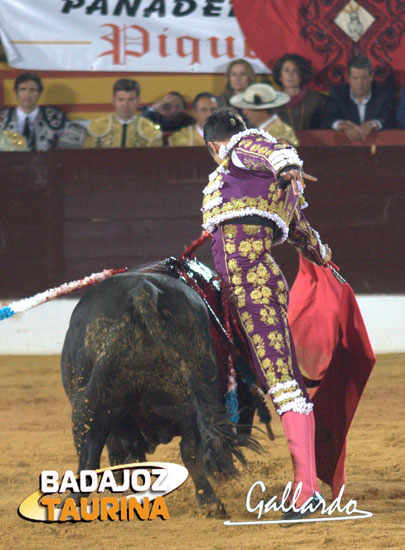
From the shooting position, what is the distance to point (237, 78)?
22.1 feet

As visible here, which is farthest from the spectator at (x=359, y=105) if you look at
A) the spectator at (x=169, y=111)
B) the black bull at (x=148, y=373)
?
the black bull at (x=148, y=373)

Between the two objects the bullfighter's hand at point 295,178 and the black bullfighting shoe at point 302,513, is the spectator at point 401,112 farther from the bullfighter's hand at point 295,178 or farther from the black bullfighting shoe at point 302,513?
the black bullfighting shoe at point 302,513

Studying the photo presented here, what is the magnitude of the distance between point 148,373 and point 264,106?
421 cm

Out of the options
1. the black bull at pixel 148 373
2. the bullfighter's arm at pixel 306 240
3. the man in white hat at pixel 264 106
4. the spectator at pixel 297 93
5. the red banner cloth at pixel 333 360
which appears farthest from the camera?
the spectator at pixel 297 93

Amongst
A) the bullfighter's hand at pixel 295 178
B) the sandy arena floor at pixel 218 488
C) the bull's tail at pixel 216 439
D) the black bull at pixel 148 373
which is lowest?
the sandy arena floor at pixel 218 488

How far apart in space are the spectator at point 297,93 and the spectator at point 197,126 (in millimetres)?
486

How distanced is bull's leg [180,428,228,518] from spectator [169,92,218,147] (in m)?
4.16

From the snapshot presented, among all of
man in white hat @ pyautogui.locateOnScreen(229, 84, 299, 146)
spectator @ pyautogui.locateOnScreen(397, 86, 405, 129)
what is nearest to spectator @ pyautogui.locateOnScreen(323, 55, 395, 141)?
Answer: spectator @ pyautogui.locateOnScreen(397, 86, 405, 129)

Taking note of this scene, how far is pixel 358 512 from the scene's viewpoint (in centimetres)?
313

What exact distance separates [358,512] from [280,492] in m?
0.35

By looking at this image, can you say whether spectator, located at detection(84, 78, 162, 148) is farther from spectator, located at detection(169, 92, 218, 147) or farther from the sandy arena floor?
the sandy arena floor

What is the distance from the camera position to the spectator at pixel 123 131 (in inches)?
269

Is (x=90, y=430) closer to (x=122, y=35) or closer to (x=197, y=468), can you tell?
(x=197, y=468)

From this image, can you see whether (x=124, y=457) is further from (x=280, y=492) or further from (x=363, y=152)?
(x=363, y=152)
